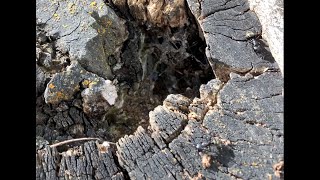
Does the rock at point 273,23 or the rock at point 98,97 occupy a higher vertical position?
the rock at point 273,23

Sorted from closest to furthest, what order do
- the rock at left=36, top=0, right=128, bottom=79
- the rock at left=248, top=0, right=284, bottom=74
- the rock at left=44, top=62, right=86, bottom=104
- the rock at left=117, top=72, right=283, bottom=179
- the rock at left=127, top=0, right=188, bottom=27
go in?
the rock at left=117, top=72, right=283, bottom=179, the rock at left=248, top=0, right=284, bottom=74, the rock at left=44, top=62, right=86, bottom=104, the rock at left=36, top=0, right=128, bottom=79, the rock at left=127, top=0, right=188, bottom=27

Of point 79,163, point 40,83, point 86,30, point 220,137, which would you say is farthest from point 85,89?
point 220,137

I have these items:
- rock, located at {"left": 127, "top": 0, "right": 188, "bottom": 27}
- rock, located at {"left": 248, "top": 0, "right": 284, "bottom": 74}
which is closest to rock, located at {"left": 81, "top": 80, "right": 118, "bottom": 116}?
rock, located at {"left": 127, "top": 0, "right": 188, "bottom": 27}

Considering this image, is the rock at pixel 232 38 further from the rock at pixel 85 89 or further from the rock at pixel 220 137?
the rock at pixel 85 89

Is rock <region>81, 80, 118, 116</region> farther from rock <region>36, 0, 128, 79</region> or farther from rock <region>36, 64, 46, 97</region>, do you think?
rock <region>36, 64, 46, 97</region>

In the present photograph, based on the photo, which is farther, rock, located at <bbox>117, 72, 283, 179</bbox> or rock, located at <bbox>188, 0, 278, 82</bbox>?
rock, located at <bbox>188, 0, 278, 82</bbox>

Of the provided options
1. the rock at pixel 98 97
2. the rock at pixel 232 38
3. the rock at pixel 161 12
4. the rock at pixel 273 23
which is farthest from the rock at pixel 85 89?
the rock at pixel 273 23

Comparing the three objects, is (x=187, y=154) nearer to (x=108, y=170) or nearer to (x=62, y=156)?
(x=108, y=170)
